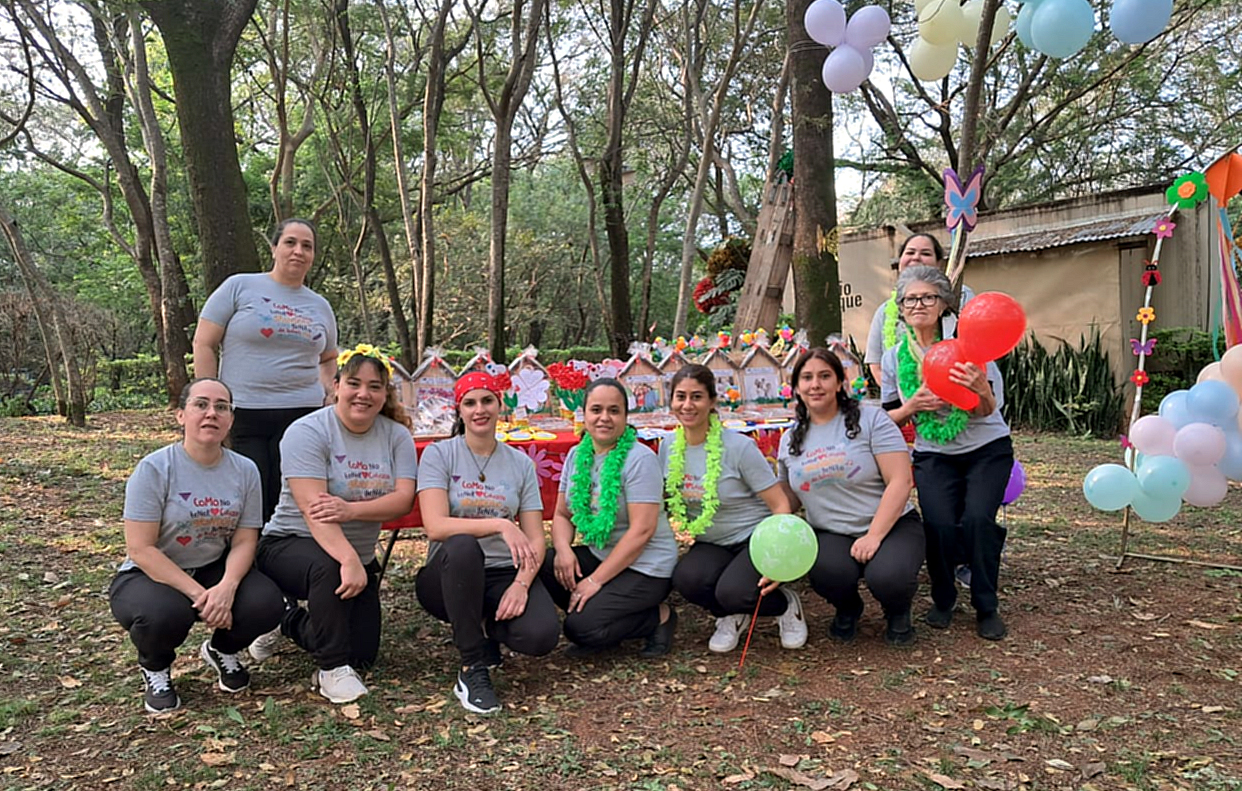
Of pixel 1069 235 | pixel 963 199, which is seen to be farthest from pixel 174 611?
pixel 1069 235

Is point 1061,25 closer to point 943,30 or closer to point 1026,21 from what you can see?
point 1026,21

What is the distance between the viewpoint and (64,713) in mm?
3021

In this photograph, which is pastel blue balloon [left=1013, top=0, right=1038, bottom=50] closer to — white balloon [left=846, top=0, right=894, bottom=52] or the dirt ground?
white balloon [left=846, top=0, right=894, bottom=52]

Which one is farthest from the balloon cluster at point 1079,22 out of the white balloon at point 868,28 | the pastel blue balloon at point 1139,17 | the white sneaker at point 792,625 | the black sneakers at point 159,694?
the black sneakers at point 159,694

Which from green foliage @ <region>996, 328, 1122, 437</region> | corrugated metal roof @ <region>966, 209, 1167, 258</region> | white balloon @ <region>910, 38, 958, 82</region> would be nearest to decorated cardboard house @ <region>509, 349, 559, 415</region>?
white balloon @ <region>910, 38, 958, 82</region>

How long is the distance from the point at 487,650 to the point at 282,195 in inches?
549

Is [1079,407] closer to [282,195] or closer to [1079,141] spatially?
[1079,141]

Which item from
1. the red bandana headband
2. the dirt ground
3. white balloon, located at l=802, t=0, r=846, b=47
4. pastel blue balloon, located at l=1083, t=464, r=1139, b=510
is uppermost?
white balloon, located at l=802, t=0, r=846, b=47

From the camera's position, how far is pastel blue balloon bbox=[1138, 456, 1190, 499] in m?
3.72

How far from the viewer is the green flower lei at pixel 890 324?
3.97 m

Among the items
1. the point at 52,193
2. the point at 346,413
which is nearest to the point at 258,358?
the point at 346,413

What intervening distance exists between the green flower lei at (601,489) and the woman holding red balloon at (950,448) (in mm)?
1211

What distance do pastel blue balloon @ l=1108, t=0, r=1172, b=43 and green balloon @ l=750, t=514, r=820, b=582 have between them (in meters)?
2.72

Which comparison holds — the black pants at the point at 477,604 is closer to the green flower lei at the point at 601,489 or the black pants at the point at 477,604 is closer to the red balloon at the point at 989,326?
the green flower lei at the point at 601,489
